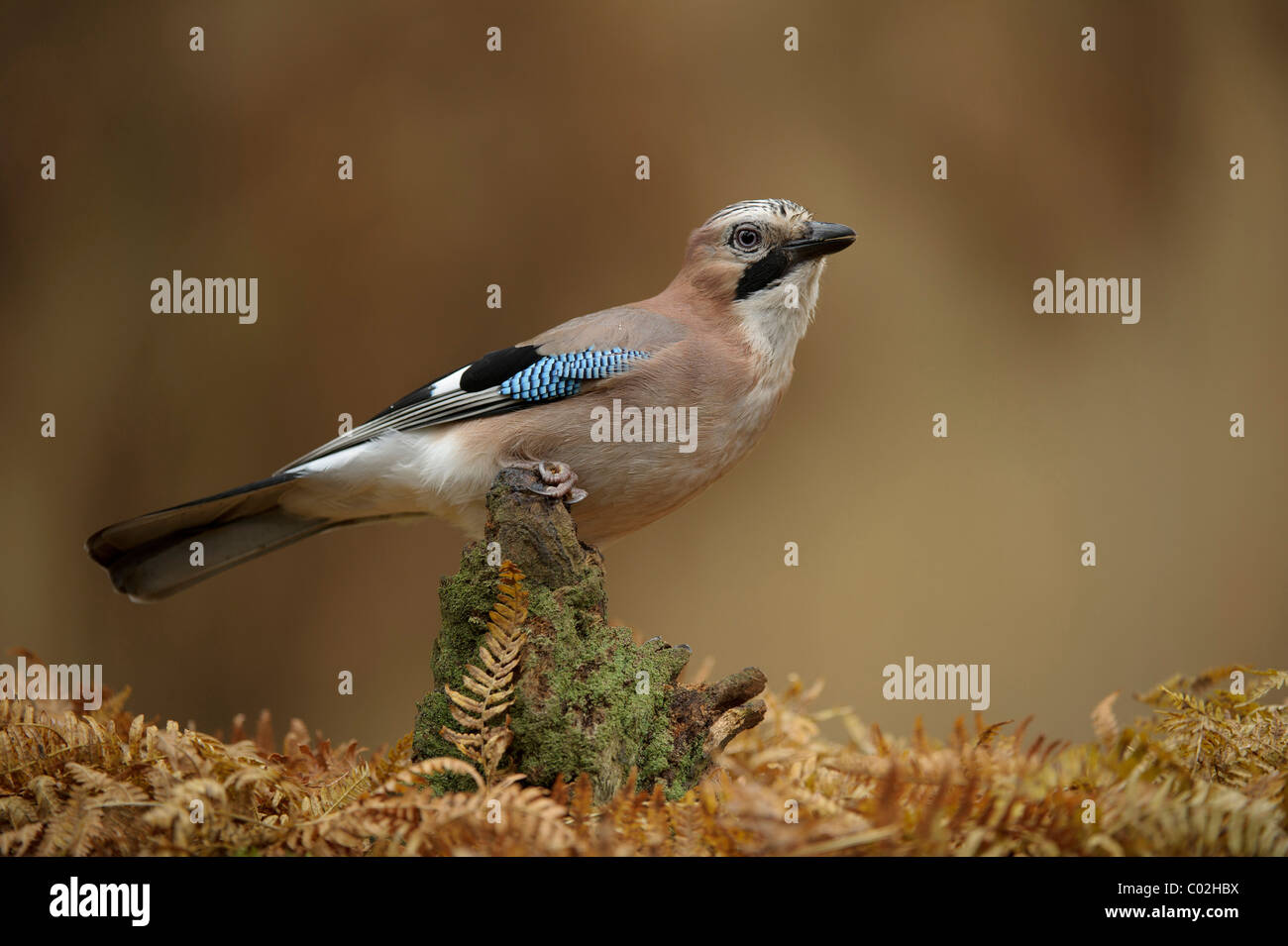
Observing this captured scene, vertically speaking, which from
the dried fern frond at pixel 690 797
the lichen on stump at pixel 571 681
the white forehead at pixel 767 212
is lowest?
the dried fern frond at pixel 690 797

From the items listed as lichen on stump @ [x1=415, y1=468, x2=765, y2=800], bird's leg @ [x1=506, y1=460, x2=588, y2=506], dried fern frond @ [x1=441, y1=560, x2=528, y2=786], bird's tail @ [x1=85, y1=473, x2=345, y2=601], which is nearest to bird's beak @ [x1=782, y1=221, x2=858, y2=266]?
bird's leg @ [x1=506, y1=460, x2=588, y2=506]

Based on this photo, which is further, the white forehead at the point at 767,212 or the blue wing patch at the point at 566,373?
the white forehead at the point at 767,212

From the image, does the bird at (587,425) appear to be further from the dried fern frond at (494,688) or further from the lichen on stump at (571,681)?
the dried fern frond at (494,688)

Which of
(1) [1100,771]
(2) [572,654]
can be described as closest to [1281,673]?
(1) [1100,771]

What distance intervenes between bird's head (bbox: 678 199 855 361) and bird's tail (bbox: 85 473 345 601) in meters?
1.51

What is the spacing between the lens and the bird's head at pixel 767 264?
3.35m

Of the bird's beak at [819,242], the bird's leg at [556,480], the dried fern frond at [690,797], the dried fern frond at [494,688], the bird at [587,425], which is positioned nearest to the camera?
the dried fern frond at [690,797]

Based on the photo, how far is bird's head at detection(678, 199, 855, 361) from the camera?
11.0 ft

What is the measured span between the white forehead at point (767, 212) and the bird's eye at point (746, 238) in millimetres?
40

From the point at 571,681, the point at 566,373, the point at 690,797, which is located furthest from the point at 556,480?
the point at 690,797

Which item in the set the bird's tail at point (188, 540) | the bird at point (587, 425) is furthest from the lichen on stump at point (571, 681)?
the bird's tail at point (188, 540)
